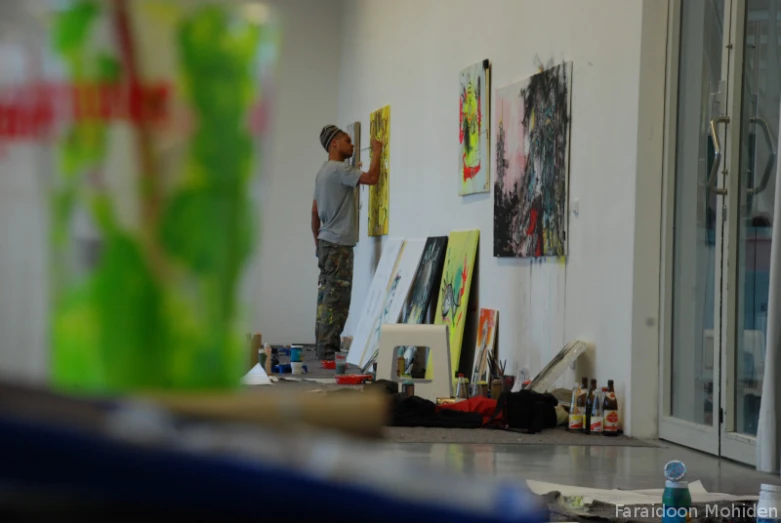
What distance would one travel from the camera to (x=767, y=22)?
4.89 m

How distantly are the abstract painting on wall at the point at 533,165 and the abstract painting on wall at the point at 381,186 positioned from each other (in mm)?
3088

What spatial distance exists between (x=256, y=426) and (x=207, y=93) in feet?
0.57

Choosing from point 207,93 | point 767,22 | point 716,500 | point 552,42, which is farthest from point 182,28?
point 552,42

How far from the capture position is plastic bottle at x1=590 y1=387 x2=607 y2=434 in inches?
225

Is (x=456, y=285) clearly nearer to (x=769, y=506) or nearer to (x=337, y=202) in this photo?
(x=337, y=202)

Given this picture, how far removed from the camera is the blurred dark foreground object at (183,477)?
0.44 meters

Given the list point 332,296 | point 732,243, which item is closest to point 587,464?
point 732,243

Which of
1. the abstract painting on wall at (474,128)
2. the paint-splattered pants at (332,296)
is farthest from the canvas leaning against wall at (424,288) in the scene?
the paint-splattered pants at (332,296)

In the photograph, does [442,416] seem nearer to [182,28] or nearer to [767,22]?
[767,22]

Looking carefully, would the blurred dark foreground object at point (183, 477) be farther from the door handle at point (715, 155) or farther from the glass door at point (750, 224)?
the door handle at point (715, 155)

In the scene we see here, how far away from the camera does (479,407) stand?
607 cm

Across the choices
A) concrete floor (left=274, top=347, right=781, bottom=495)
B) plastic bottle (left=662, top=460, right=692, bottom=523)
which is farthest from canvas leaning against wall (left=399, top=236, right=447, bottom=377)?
plastic bottle (left=662, top=460, right=692, bottom=523)

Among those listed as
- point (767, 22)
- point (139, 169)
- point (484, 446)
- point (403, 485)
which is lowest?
point (484, 446)

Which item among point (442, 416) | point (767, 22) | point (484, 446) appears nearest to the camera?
point (767, 22)
